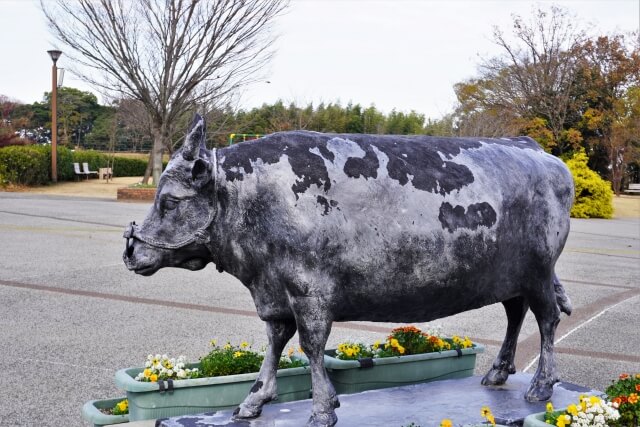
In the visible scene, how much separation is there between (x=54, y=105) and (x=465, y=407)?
27.5 m

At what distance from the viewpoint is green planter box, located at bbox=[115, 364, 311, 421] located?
13.3 feet

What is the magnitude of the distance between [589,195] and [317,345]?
2589 cm

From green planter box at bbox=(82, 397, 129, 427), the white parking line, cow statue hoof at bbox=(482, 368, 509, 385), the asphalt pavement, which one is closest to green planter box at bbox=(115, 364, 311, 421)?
green planter box at bbox=(82, 397, 129, 427)

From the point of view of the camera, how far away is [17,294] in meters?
8.74

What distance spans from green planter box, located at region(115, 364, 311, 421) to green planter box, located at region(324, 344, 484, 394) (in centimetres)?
44

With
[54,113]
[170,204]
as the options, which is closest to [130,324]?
[170,204]

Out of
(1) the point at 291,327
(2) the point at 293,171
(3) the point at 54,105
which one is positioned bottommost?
(1) the point at 291,327

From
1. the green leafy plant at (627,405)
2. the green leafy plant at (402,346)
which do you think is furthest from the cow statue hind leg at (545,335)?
the green leafy plant at (402,346)

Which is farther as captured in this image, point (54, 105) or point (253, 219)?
point (54, 105)

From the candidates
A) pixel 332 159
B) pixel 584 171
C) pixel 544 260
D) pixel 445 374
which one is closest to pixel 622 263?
pixel 445 374

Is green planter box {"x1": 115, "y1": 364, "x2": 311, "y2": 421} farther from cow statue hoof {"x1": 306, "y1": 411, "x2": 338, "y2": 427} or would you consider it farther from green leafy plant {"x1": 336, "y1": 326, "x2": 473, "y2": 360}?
cow statue hoof {"x1": 306, "y1": 411, "x2": 338, "y2": 427}

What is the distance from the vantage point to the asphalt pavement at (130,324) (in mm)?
5551

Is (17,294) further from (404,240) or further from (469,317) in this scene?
(404,240)

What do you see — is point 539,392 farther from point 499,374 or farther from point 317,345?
point 317,345
